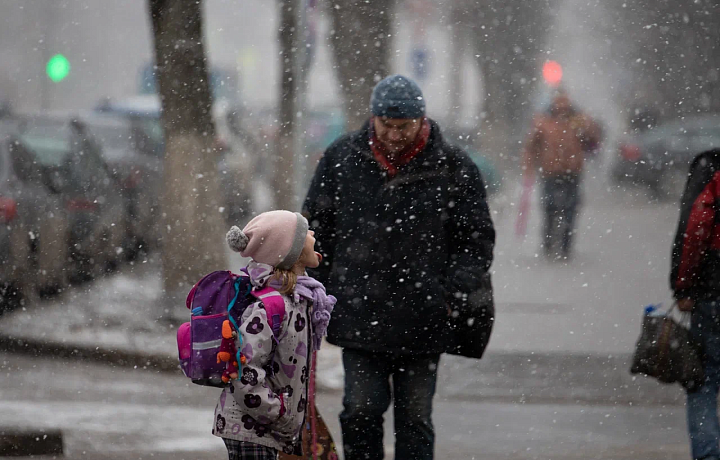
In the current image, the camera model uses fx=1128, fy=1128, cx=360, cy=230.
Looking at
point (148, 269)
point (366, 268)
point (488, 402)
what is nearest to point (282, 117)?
point (148, 269)

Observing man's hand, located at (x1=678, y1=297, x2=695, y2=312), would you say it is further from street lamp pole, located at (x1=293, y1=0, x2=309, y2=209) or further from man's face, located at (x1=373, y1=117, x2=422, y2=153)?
street lamp pole, located at (x1=293, y1=0, x2=309, y2=209)

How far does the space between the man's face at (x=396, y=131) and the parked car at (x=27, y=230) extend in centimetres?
505

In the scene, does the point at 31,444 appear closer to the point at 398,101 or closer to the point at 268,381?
the point at 268,381

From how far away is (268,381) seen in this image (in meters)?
3.29

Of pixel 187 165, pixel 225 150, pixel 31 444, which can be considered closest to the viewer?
pixel 31 444

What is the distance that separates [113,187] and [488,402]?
6.05m

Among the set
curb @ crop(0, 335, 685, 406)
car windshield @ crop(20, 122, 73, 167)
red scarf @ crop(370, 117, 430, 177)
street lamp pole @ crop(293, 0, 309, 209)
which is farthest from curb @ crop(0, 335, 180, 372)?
red scarf @ crop(370, 117, 430, 177)

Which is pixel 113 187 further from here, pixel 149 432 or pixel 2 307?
pixel 149 432

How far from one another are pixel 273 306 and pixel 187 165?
5.61m

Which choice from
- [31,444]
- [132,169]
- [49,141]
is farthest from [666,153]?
[31,444]

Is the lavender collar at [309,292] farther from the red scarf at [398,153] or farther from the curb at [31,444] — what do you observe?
the curb at [31,444]

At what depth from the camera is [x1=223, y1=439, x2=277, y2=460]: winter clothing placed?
3322 millimetres

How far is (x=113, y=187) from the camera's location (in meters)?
11.4

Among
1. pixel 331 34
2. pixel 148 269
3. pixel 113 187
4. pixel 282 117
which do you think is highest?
pixel 331 34
